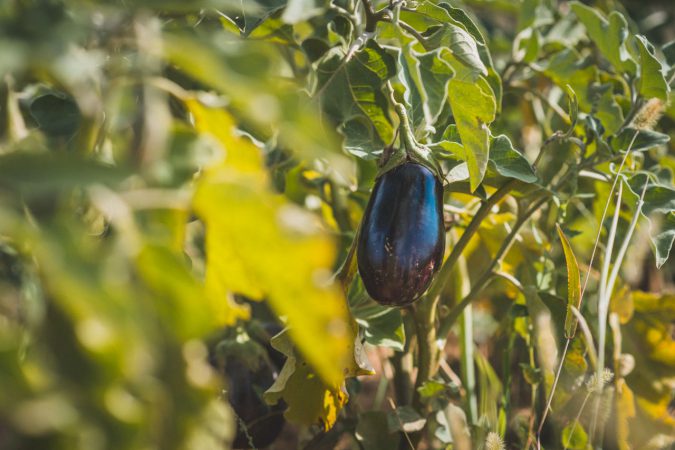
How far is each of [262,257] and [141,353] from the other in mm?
75

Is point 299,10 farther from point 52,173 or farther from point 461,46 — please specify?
point 52,173

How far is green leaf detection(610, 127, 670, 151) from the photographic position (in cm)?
94

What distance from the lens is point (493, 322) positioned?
1671 mm

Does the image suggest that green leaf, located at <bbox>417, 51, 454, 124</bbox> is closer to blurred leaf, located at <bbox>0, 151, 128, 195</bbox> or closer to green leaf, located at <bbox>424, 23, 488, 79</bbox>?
green leaf, located at <bbox>424, 23, 488, 79</bbox>

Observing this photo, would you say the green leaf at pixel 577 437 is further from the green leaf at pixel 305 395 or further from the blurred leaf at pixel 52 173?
the blurred leaf at pixel 52 173

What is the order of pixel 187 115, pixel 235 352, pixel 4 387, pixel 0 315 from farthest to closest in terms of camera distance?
1. pixel 235 352
2. pixel 187 115
3. pixel 0 315
4. pixel 4 387

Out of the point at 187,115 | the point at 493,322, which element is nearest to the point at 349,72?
the point at 187,115

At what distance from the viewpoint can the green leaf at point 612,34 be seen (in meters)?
1.00

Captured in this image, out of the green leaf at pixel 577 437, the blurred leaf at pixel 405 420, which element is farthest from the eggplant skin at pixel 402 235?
the green leaf at pixel 577 437

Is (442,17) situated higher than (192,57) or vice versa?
(192,57)

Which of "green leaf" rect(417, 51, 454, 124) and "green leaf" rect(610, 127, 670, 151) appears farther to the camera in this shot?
"green leaf" rect(610, 127, 670, 151)

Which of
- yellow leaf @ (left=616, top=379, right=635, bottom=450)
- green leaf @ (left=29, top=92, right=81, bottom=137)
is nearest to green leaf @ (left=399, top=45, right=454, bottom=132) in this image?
green leaf @ (left=29, top=92, right=81, bottom=137)

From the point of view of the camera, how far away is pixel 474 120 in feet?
2.42

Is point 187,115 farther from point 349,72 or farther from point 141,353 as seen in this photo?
point 141,353
